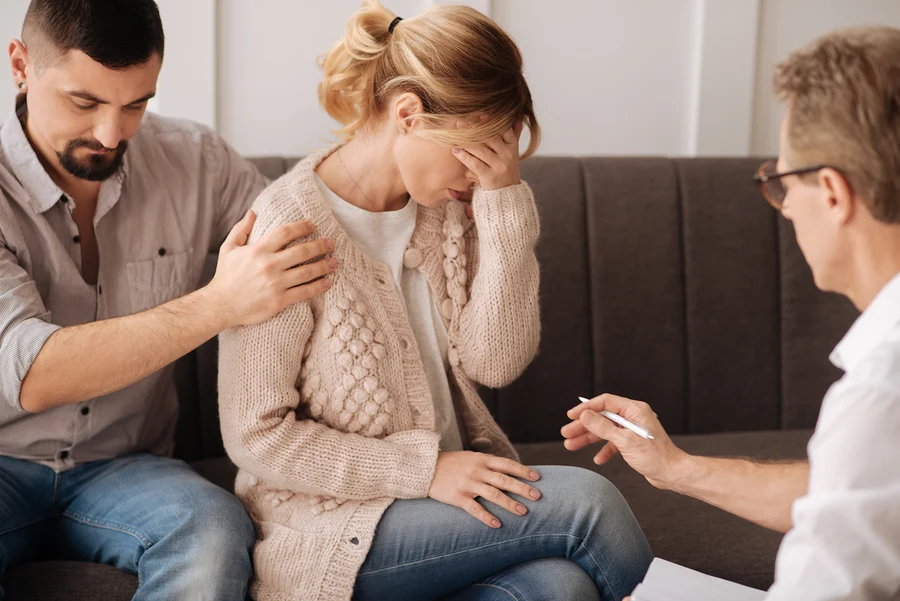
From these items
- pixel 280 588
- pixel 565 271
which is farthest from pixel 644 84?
pixel 280 588

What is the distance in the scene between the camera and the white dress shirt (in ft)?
2.63

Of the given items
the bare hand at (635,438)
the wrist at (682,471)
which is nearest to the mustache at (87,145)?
the bare hand at (635,438)

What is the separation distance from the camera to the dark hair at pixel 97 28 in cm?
135

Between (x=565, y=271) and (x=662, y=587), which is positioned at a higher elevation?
(x=565, y=271)

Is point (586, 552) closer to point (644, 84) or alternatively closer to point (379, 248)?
point (379, 248)

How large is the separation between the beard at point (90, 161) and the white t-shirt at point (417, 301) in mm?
422

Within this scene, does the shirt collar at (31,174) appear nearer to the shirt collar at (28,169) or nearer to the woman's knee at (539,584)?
the shirt collar at (28,169)

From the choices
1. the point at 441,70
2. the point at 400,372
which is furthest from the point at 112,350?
the point at 441,70

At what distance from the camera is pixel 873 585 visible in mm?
816

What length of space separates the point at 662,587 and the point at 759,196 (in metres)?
1.23

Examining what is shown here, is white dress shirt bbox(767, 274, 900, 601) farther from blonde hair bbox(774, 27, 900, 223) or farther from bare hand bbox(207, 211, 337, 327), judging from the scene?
bare hand bbox(207, 211, 337, 327)

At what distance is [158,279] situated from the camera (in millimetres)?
1559

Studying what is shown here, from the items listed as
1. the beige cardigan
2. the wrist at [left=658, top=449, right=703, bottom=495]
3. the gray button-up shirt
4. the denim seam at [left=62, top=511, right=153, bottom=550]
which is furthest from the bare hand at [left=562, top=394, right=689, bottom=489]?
the gray button-up shirt

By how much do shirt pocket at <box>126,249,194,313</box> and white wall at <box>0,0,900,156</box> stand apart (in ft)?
1.80
